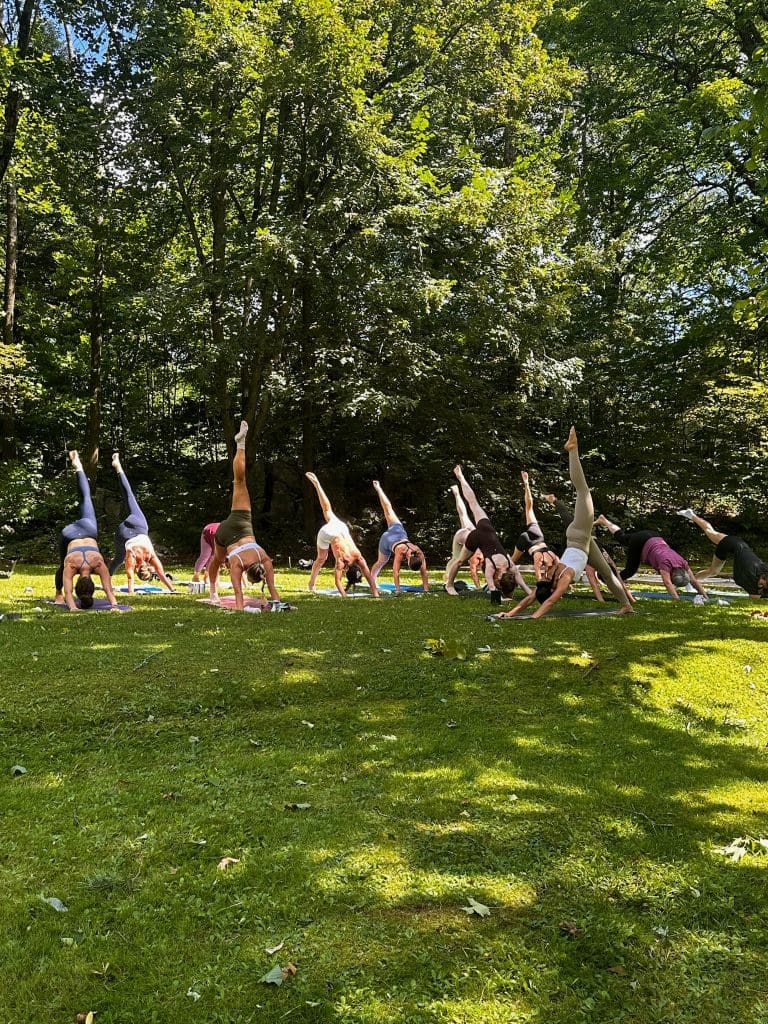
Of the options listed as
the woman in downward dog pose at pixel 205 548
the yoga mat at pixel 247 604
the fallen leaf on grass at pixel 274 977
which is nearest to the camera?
the fallen leaf on grass at pixel 274 977

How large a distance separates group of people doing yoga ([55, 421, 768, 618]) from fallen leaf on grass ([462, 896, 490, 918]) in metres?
7.11

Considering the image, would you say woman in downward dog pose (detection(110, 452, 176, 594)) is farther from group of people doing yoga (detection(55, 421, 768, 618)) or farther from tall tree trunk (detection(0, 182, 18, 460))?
tall tree trunk (detection(0, 182, 18, 460))

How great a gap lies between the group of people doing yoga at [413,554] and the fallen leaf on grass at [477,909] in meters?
7.11

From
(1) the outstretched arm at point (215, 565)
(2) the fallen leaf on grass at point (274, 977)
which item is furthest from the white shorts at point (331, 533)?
(2) the fallen leaf on grass at point (274, 977)

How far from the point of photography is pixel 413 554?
650 inches

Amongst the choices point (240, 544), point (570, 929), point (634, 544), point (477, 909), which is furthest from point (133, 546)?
point (570, 929)

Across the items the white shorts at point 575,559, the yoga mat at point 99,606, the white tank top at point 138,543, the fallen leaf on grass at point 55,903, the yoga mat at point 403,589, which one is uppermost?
the white tank top at point 138,543

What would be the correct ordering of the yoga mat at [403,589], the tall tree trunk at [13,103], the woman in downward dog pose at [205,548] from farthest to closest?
1. the tall tree trunk at [13,103]
2. the yoga mat at [403,589]
3. the woman in downward dog pose at [205,548]

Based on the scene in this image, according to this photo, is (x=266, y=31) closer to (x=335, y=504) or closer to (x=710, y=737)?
(x=335, y=504)

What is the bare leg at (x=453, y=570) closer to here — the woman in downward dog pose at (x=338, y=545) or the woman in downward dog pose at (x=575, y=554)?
the woman in downward dog pose at (x=338, y=545)

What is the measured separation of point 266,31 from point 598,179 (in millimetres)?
12042

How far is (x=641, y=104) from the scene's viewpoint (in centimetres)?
2367

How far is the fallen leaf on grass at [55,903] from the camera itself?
3621 millimetres

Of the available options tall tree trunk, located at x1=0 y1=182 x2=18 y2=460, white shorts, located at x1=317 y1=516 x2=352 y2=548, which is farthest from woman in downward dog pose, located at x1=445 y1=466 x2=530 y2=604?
tall tree trunk, located at x1=0 y1=182 x2=18 y2=460
